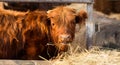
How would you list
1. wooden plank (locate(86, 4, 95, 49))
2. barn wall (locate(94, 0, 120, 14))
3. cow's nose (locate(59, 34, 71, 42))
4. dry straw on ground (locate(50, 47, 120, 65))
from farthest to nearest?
1. barn wall (locate(94, 0, 120, 14))
2. wooden plank (locate(86, 4, 95, 49))
3. cow's nose (locate(59, 34, 71, 42))
4. dry straw on ground (locate(50, 47, 120, 65))

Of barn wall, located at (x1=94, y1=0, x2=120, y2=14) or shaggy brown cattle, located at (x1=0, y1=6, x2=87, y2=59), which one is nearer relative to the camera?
shaggy brown cattle, located at (x1=0, y1=6, x2=87, y2=59)

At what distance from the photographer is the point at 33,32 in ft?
20.4

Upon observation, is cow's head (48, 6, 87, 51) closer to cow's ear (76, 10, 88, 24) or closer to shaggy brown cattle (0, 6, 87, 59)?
shaggy brown cattle (0, 6, 87, 59)

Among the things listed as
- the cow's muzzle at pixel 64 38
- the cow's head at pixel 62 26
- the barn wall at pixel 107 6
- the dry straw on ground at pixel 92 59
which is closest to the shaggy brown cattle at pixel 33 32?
the cow's head at pixel 62 26

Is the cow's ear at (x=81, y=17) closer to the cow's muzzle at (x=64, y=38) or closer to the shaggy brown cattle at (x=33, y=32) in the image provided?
the shaggy brown cattle at (x=33, y=32)

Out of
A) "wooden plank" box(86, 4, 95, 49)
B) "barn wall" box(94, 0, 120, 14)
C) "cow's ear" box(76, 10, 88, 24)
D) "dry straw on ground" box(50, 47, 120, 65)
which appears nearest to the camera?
"dry straw on ground" box(50, 47, 120, 65)

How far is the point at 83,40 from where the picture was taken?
7203 mm

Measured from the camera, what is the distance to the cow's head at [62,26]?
586 cm

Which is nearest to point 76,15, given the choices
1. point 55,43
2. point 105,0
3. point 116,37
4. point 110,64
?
point 55,43

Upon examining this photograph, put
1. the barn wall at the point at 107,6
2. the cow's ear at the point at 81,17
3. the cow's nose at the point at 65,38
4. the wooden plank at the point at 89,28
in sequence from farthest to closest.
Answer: the barn wall at the point at 107,6 → the cow's ear at the point at 81,17 → the wooden plank at the point at 89,28 → the cow's nose at the point at 65,38

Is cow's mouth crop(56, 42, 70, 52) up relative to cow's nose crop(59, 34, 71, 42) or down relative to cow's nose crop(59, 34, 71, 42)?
down

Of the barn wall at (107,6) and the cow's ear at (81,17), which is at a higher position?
the cow's ear at (81,17)

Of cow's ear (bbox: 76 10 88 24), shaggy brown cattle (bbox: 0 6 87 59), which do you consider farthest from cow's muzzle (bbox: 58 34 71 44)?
cow's ear (bbox: 76 10 88 24)

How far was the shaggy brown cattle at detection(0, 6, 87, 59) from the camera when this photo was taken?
20.1 ft
